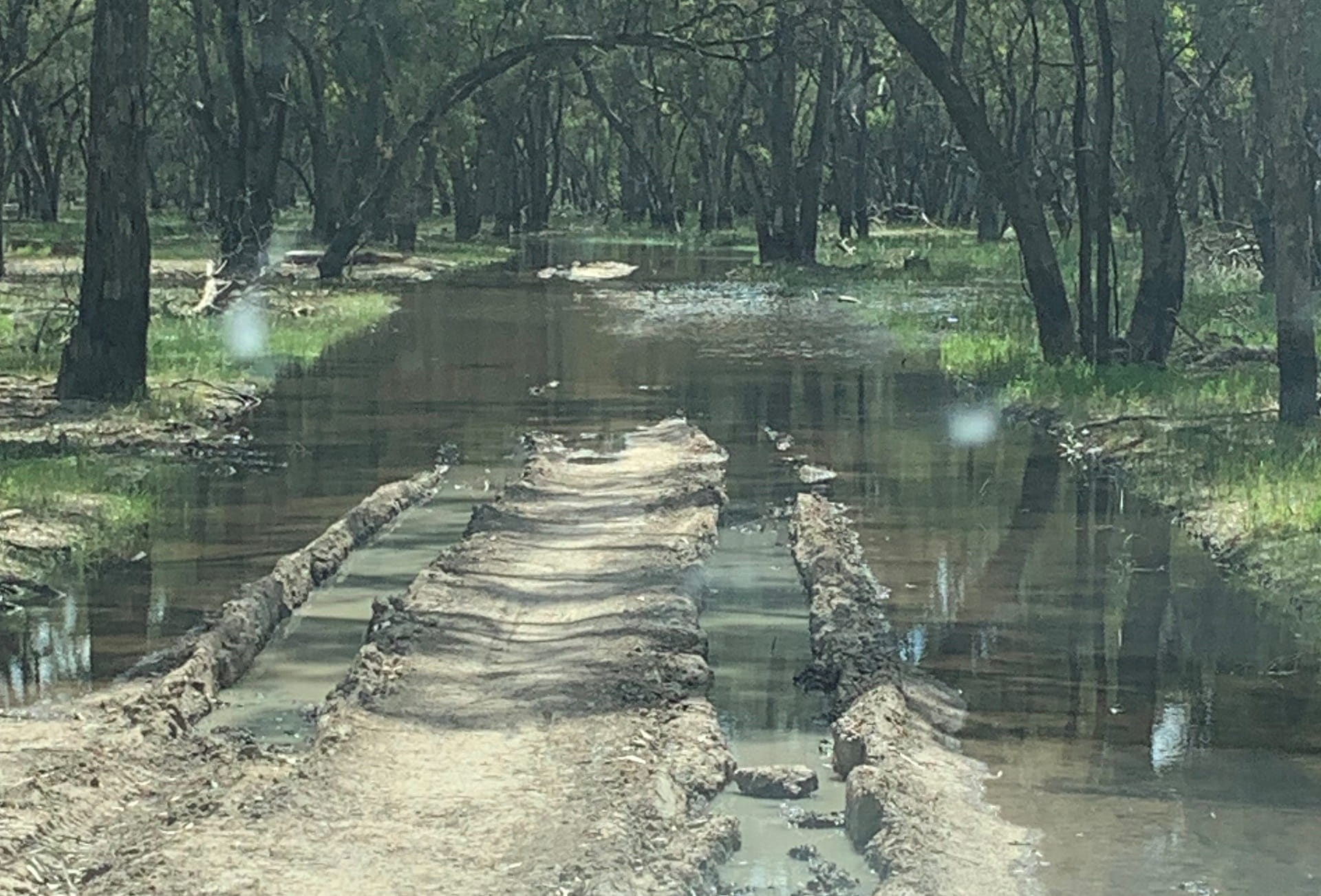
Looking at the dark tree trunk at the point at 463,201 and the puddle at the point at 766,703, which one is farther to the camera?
the dark tree trunk at the point at 463,201

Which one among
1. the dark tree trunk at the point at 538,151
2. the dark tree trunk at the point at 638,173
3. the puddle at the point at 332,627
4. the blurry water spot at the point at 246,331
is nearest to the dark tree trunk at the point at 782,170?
the dark tree trunk at the point at 638,173

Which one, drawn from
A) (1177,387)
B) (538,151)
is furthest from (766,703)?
(538,151)

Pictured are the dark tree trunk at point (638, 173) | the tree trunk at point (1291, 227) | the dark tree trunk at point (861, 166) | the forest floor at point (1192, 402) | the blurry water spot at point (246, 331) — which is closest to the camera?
the forest floor at point (1192, 402)

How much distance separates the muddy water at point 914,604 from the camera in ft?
25.8

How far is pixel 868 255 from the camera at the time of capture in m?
53.8

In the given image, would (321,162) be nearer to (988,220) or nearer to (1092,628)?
(988,220)

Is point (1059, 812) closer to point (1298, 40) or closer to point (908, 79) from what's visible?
point (1298, 40)

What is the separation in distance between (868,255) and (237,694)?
148ft

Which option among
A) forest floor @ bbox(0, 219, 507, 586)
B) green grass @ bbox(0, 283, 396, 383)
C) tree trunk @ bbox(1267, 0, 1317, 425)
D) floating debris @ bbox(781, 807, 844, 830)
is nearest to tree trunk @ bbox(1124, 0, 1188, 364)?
tree trunk @ bbox(1267, 0, 1317, 425)

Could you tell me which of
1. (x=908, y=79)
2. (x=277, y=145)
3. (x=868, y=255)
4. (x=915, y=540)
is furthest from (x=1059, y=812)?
(x=908, y=79)

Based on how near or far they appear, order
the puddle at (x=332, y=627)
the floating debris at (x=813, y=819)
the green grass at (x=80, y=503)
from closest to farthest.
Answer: the floating debris at (x=813, y=819) → the puddle at (x=332, y=627) → the green grass at (x=80, y=503)

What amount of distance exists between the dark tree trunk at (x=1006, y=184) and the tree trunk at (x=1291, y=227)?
599 centimetres

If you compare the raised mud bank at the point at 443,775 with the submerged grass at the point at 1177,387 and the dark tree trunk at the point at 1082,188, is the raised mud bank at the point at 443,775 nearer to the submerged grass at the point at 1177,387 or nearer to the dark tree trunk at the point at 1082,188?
the submerged grass at the point at 1177,387

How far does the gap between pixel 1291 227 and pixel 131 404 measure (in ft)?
30.7
